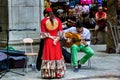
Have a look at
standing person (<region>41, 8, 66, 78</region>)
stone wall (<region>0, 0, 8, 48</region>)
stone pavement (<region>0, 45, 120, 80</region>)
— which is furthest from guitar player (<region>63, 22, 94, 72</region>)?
stone wall (<region>0, 0, 8, 48</region>)

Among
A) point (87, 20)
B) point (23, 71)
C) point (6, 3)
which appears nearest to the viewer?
point (23, 71)

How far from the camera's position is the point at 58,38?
11164 millimetres

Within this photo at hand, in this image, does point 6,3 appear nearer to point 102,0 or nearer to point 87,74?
point 87,74

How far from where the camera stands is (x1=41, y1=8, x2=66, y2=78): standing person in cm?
1111

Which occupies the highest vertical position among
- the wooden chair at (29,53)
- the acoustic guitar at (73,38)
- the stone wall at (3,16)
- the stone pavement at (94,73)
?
the stone wall at (3,16)

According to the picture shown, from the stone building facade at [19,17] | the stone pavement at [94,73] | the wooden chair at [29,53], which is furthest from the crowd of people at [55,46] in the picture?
the stone building facade at [19,17]

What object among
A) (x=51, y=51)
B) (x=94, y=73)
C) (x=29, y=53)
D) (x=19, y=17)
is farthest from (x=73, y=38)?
(x=19, y=17)

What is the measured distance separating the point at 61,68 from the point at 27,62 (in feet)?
4.98

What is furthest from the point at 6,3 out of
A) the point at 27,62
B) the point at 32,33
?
the point at 27,62

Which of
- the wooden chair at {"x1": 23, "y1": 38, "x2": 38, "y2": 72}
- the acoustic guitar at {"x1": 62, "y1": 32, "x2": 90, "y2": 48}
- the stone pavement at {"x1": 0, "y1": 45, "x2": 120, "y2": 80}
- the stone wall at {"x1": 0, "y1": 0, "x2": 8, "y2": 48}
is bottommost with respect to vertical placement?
the stone pavement at {"x1": 0, "y1": 45, "x2": 120, "y2": 80}

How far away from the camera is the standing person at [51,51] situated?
437 inches

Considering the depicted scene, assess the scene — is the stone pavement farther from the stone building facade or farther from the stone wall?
the stone wall

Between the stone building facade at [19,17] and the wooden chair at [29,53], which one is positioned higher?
the stone building facade at [19,17]

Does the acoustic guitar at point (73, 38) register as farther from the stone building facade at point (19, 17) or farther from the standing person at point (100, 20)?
the standing person at point (100, 20)
